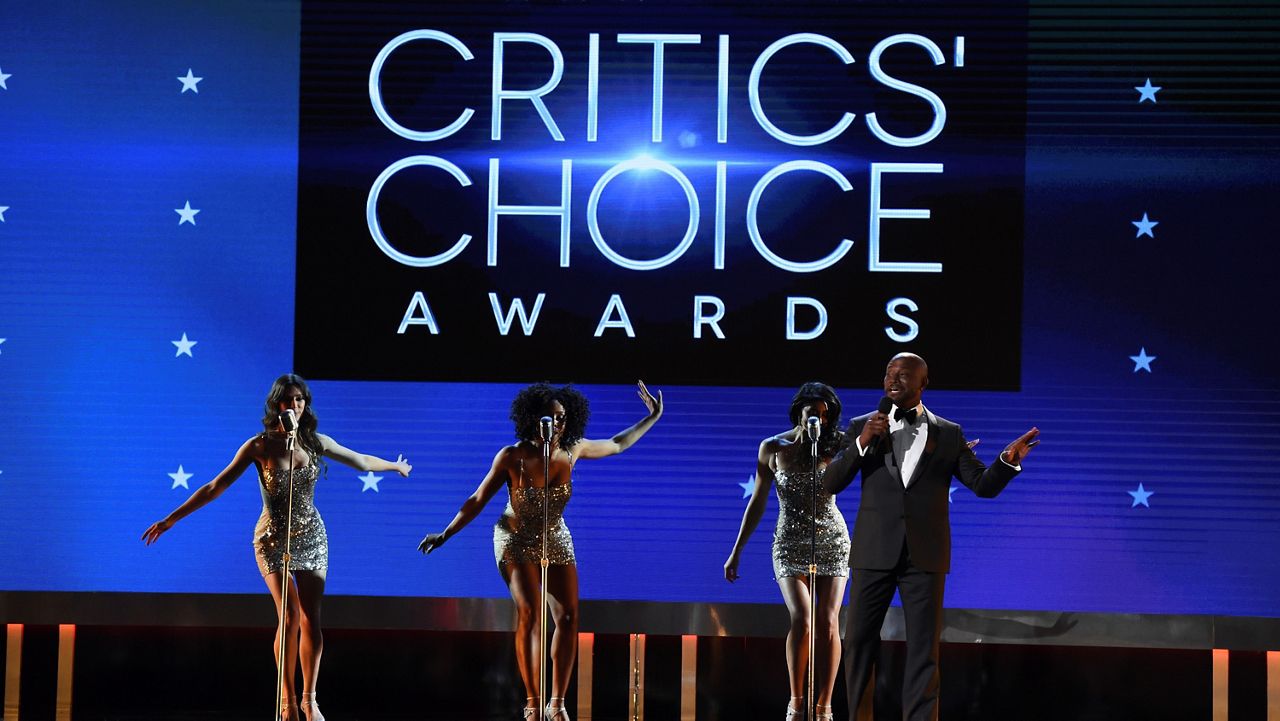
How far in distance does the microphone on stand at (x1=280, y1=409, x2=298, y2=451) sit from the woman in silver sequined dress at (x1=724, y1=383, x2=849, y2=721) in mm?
2079

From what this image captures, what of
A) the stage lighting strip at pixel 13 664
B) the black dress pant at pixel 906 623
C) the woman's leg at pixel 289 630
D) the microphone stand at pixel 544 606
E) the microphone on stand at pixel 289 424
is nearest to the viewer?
the black dress pant at pixel 906 623

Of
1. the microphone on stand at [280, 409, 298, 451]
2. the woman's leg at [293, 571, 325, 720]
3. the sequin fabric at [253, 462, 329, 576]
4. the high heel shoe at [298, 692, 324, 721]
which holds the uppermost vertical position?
the microphone on stand at [280, 409, 298, 451]

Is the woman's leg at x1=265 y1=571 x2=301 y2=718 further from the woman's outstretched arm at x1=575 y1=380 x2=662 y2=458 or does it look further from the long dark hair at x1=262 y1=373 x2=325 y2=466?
the woman's outstretched arm at x1=575 y1=380 x2=662 y2=458

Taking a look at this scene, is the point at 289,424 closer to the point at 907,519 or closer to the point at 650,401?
the point at 650,401

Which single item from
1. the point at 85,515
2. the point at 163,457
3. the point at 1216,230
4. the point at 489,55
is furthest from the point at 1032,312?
the point at 85,515

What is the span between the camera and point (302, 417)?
21.0 ft

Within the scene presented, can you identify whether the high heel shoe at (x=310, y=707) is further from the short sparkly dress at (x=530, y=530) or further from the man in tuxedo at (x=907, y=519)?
the man in tuxedo at (x=907, y=519)

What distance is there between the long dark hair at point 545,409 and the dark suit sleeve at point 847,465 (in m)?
1.55

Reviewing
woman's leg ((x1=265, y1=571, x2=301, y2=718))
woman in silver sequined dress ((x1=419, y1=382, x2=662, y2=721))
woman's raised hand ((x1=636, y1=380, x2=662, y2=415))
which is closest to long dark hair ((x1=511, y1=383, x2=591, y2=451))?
woman in silver sequined dress ((x1=419, y1=382, x2=662, y2=721))

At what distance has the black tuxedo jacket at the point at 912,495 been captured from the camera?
17.1ft

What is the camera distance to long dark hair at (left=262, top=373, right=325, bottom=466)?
635 centimetres

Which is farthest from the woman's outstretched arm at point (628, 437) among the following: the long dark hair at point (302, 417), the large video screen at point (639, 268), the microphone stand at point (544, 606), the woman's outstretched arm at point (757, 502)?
the long dark hair at point (302, 417)

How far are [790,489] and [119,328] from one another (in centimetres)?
356

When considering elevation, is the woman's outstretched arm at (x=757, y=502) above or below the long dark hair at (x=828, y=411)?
below
